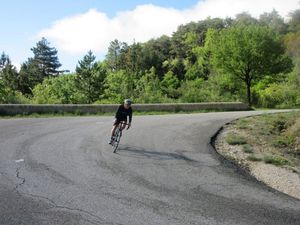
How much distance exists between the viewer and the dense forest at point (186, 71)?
4241 cm

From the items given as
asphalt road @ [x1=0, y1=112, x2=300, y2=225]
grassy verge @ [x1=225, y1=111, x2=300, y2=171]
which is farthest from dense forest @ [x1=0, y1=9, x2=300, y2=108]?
asphalt road @ [x1=0, y1=112, x2=300, y2=225]

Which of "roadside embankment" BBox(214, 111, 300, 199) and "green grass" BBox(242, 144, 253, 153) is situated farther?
"green grass" BBox(242, 144, 253, 153)

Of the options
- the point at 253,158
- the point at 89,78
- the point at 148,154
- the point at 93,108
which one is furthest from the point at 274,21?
the point at 148,154

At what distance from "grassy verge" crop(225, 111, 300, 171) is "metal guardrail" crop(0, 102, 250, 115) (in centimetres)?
829

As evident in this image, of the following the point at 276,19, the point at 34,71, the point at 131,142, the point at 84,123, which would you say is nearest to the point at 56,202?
the point at 131,142

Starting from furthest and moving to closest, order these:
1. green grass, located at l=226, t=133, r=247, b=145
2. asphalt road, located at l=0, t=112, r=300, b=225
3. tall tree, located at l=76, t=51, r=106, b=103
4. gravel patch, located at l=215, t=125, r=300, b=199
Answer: tall tree, located at l=76, t=51, r=106, b=103
green grass, located at l=226, t=133, r=247, b=145
gravel patch, located at l=215, t=125, r=300, b=199
asphalt road, located at l=0, t=112, r=300, b=225

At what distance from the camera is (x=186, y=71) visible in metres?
87.9

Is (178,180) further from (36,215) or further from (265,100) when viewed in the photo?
(265,100)

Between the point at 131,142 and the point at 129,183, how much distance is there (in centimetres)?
532

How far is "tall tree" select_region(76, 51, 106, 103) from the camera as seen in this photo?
59.6 metres

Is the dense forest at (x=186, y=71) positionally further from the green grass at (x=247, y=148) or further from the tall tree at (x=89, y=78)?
the green grass at (x=247, y=148)

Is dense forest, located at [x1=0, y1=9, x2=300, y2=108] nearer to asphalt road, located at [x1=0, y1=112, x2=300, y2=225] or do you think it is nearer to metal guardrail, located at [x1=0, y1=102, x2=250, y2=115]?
metal guardrail, located at [x1=0, y1=102, x2=250, y2=115]

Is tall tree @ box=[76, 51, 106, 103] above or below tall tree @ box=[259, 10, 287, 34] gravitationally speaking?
below

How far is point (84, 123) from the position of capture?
18766 mm
